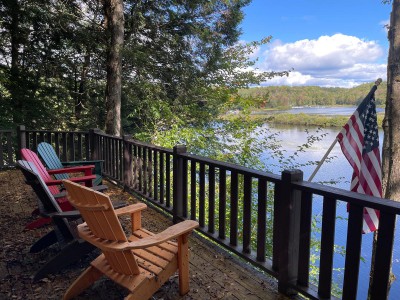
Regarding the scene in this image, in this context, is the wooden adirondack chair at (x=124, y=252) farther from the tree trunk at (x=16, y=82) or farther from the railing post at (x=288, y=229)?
the tree trunk at (x=16, y=82)

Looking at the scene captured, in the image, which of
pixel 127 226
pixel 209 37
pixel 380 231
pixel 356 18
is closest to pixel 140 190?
pixel 127 226

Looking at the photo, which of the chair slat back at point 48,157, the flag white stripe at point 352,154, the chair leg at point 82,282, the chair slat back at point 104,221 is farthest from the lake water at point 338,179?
the chair slat back at point 104,221

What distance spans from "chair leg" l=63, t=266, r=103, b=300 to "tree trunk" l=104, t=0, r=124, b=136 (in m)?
5.93

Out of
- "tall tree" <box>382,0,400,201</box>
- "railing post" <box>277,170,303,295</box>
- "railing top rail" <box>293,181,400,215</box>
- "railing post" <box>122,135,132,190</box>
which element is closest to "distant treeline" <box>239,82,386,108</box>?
"tall tree" <box>382,0,400,201</box>

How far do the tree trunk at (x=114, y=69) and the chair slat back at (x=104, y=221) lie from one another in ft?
19.8

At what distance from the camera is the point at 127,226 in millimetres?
3660

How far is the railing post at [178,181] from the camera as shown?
3428 millimetres

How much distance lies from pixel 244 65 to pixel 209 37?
2477 millimetres

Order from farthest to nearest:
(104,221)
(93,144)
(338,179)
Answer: (338,179)
(93,144)
(104,221)

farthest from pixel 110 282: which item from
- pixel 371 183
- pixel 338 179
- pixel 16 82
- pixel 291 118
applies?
pixel 291 118

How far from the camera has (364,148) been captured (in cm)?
283

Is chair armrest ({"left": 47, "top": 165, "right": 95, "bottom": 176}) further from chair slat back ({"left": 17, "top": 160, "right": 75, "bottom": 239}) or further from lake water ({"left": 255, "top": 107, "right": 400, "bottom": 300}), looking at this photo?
lake water ({"left": 255, "top": 107, "right": 400, "bottom": 300})

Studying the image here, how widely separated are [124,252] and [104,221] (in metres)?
0.22

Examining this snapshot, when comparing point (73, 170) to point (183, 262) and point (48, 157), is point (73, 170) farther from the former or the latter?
point (183, 262)
